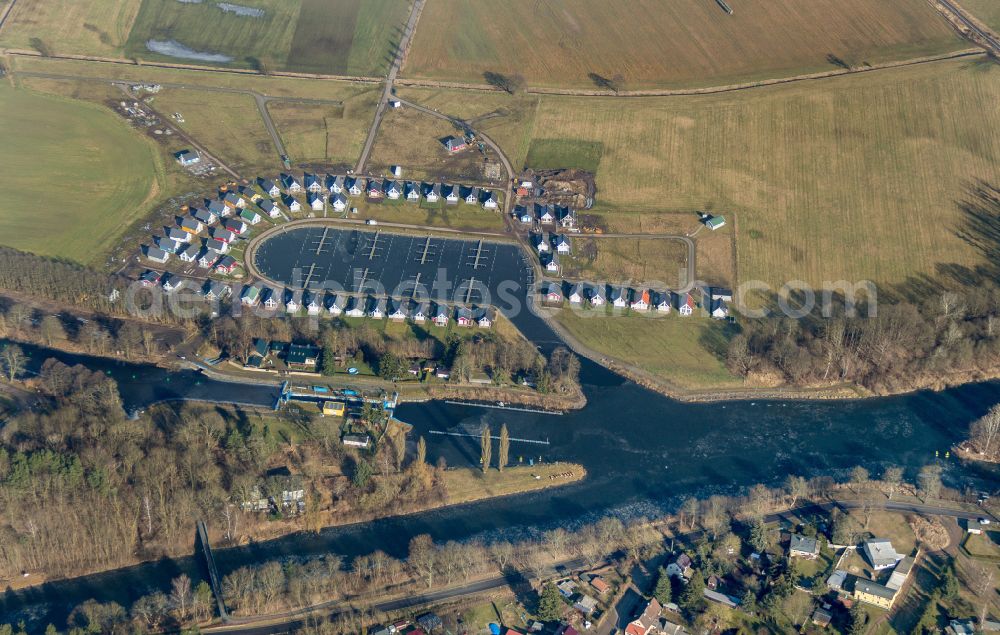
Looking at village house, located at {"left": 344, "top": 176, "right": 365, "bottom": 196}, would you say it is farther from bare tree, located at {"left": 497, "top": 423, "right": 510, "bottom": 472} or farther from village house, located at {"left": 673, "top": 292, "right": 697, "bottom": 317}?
bare tree, located at {"left": 497, "top": 423, "right": 510, "bottom": 472}

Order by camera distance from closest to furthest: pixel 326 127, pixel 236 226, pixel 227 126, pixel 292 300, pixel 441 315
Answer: pixel 441 315
pixel 292 300
pixel 236 226
pixel 227 126
pixel 326 127

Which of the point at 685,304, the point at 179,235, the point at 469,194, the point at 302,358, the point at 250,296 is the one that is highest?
the point at 469,194

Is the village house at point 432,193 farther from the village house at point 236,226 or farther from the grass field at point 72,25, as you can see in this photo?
the grass field at point 72,25

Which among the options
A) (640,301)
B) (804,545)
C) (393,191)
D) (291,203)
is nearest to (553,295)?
(640,301)

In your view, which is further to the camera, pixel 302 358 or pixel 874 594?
pixel 302 358

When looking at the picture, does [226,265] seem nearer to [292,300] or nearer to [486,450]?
→ [292,300]

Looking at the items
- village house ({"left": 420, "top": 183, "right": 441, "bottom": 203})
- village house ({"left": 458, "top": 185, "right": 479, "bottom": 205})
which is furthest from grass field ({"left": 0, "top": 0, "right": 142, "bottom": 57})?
village house ({"left": 458, "top": 185, "right": 479, "bottom": 205})

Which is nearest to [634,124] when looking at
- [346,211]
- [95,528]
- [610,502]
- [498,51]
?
[498,51]
